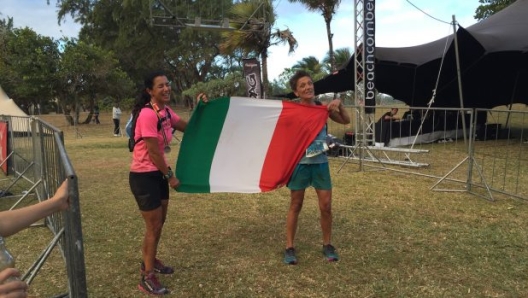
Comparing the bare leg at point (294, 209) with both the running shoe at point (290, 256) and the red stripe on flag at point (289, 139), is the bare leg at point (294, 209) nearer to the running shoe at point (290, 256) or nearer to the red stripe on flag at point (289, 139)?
the running shoe at point (290, 256)

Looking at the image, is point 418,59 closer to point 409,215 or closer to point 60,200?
point 409,215

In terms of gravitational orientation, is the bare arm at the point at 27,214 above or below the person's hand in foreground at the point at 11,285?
above

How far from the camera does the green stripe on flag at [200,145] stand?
402 centimetres

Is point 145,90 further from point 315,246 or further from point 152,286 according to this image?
point 315,246

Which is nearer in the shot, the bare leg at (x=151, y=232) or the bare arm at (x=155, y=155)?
the bare arm at (x=155, y=155)

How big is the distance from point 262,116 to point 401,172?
208 inches

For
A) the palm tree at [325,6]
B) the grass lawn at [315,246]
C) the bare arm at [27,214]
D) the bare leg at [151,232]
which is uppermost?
the palm tree at [325,6]

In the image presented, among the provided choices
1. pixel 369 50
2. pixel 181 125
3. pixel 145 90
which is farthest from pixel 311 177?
pixel 369 50

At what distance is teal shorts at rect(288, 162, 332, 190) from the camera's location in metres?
3.89

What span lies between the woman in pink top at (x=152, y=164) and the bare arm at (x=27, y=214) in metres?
1.29

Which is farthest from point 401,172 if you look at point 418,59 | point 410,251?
point 418,59

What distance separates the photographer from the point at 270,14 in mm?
20328

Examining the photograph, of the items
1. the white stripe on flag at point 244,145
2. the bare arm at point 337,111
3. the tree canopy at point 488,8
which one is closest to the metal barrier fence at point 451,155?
the bare arm at point 337,111

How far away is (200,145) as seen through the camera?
4117mm
